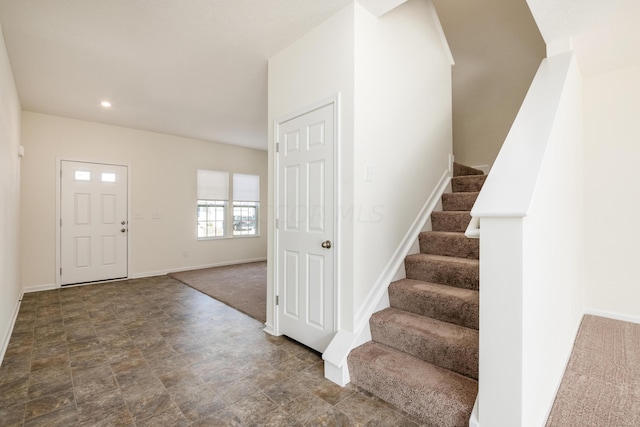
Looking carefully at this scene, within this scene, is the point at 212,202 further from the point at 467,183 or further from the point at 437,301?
the point at 437,301

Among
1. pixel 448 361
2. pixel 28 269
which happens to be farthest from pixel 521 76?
pixel 28 269

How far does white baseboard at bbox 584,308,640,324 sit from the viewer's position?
2.67 metres

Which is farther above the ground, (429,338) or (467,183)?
(467,183)

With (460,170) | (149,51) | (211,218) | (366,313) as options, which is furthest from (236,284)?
(460,170)

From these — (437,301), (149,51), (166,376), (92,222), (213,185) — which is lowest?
(166,376)

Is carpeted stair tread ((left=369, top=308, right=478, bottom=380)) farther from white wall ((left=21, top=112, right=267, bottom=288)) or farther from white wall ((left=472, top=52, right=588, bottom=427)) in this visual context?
white wall ((left=21, top=112, right=267, bottom=288))

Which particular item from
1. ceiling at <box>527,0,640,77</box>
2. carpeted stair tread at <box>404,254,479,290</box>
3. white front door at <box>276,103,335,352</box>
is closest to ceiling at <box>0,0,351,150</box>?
white front door at <box>276,103,335,352</box>

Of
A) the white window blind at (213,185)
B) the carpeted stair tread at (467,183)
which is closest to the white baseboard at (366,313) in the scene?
the carpeted stair tread at (467,183)

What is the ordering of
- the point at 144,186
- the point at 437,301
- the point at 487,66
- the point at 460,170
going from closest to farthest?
1. the point at 437,301
2. the point at 460,170
3. the point at 487,66
4. the point at 144,186

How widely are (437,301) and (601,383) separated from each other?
0.95 m

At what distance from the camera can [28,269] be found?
4352 mm

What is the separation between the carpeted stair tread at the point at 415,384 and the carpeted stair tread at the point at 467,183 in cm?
205

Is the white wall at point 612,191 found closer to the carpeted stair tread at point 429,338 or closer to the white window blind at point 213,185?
the carpeted stair tread at point 429,338

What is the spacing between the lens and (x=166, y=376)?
210cm
